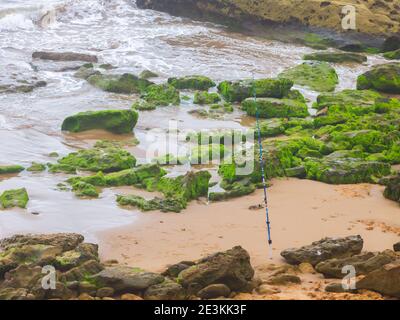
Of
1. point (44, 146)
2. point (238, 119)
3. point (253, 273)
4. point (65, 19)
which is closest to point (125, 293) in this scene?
point (253, 273)

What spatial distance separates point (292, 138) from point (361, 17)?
13.5 m

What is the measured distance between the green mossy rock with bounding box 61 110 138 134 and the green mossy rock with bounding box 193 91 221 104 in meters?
2.73

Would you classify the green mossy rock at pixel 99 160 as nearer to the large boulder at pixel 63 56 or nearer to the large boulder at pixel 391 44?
the large boulder at pixel 63 56

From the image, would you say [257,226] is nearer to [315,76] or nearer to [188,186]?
[188,186]

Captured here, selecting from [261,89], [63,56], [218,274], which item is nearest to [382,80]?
[261,89]

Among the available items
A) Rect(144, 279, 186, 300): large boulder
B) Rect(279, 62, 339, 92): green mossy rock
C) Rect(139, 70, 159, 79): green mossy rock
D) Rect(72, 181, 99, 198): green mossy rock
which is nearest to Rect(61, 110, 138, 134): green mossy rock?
Rect(72, 181, 99, 198): green mossy rock

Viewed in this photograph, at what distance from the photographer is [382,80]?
17625 mm

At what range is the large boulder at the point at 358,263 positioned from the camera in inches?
279

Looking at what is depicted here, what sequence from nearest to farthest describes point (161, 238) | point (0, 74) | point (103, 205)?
1. point (161, 238)
2. point (103, 205)
3. point (0, 74)

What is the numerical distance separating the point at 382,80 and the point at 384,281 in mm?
11910

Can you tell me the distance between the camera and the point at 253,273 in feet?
23.3

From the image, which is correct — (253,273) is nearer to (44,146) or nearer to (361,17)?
(44,146)

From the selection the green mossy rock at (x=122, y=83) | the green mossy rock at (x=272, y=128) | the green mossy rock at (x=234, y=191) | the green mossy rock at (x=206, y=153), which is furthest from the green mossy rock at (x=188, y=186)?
the green mossy rock at (x=122, y=83)

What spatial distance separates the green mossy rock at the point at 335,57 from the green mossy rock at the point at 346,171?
10446mm
